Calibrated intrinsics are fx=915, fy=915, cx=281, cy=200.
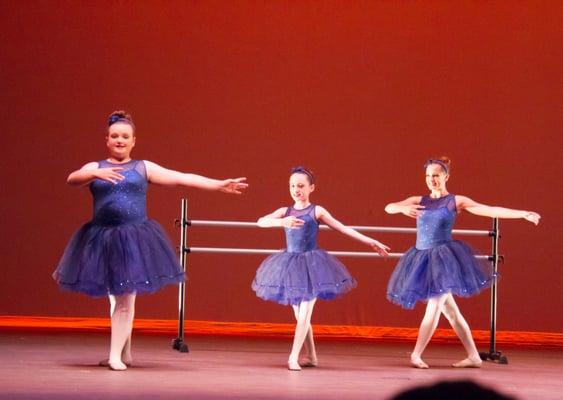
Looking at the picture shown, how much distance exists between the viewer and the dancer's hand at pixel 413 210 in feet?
16.0

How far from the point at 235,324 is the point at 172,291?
1.70 feet

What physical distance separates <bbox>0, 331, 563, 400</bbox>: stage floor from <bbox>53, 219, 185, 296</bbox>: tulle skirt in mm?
381

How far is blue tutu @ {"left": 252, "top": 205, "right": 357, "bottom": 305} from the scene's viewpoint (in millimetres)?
4516

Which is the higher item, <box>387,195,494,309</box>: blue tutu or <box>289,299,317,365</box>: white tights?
<box>387,195,494,309</box>: blue tutu

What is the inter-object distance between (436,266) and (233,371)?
121 centimetres

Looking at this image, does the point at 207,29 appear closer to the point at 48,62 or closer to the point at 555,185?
the point at 48,62

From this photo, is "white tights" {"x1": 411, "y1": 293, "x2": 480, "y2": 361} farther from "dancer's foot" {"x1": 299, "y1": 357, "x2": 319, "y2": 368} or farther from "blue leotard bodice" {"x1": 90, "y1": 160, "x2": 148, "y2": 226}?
"blue leotard bodice" {"x1": 90, "y1": 160, "x2": 148, "y2": 226}

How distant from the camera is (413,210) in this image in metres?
4.88

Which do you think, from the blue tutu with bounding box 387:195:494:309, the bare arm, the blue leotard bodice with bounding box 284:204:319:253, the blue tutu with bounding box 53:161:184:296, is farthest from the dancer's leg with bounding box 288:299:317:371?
the bare arm

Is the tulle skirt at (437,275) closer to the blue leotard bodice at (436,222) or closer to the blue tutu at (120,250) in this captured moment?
the blue leotard bodice at (436,222)

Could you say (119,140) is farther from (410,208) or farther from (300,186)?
(410,208)

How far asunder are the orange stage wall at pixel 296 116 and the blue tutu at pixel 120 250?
93.0 inches

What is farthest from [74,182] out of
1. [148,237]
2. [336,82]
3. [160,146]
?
[336,82]

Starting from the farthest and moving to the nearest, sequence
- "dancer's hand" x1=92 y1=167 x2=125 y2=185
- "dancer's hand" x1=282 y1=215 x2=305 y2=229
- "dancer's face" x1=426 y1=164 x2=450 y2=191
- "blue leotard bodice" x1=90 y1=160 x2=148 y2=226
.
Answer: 1. "dancer's face" x1=426 y1=164 x2=450 y2=191
2. "dancer's hand" x1=282 y1=215 x2=305 y2=229
3. "blue leotard bodice" x1=90 y1=160 x2=148 y2=226
4. "dancer's hand" x1=92 y1=167 x2=125 y2=185
